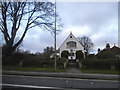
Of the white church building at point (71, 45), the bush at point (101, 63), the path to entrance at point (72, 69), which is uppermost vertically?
the white church building at point (71, 45)

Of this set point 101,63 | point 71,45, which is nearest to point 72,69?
point 101,63

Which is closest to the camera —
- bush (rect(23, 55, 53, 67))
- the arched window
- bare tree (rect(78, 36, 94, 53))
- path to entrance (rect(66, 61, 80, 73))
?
path to entrance (rect(66, 61, 80, 73))

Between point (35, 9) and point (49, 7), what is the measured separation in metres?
2.33

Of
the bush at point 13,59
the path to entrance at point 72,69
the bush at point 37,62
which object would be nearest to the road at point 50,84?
the path to entrance at point 72,69

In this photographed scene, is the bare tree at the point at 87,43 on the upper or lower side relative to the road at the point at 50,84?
upper

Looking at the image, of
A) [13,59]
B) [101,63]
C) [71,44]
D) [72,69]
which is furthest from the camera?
[71,44]

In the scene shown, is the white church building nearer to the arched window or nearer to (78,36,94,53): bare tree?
the arched window

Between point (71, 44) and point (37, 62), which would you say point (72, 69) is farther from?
point (71, 44)

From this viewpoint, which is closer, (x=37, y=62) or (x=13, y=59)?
(x=37, y=62)

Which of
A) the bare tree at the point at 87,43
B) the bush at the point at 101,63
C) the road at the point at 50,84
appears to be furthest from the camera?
the bare tree at the point at 87,43

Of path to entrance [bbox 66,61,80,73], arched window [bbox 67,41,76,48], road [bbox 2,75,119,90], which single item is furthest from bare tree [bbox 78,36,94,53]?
road [bbox 2,75,119,90]

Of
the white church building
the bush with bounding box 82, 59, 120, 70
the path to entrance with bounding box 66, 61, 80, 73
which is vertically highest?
the white church building

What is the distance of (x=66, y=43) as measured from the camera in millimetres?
54781

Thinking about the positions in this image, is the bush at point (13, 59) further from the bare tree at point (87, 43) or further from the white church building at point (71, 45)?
the bare tree at point (87, 43)
